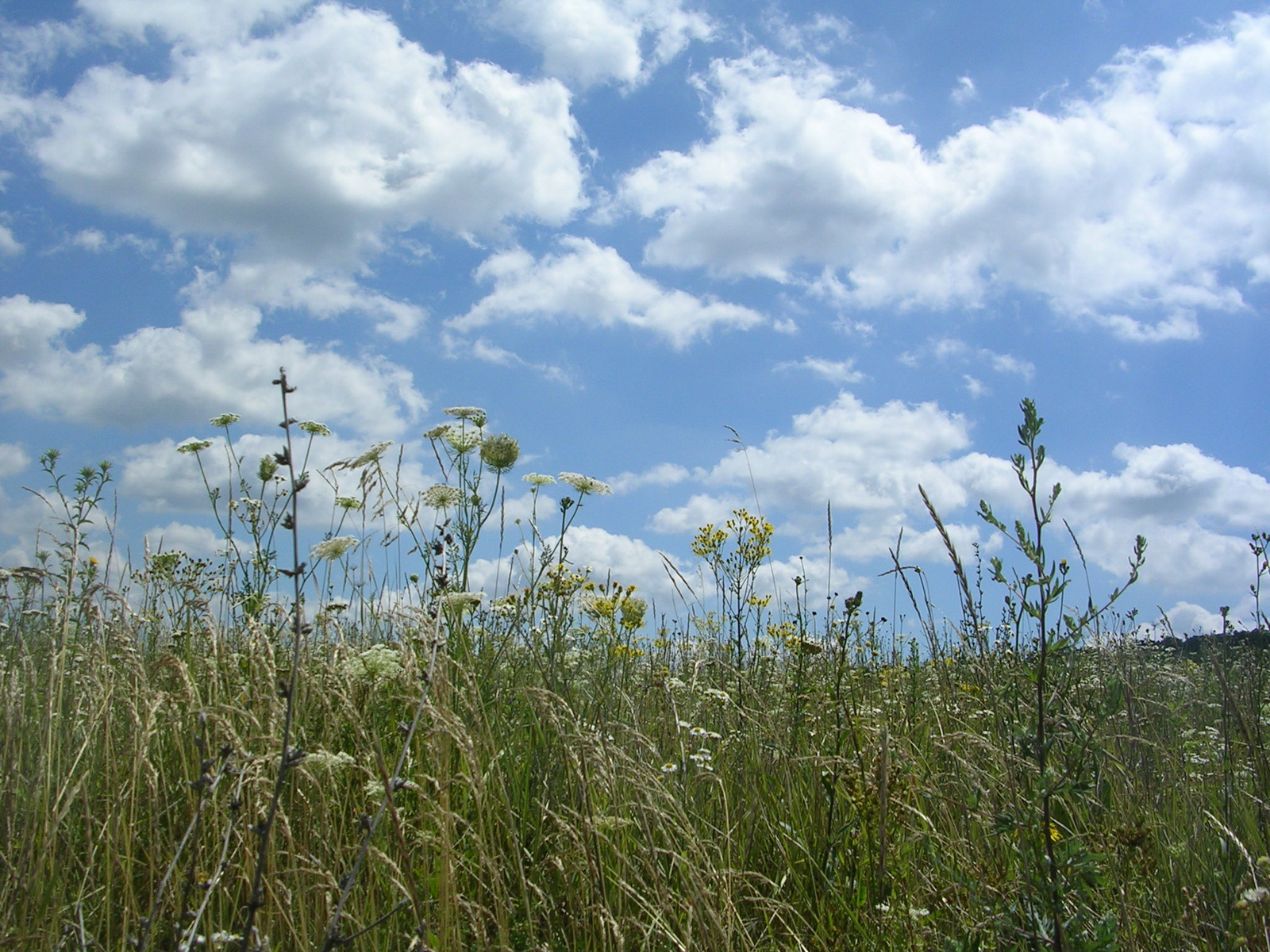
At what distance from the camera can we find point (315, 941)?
2.08m

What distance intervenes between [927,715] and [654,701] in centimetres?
142

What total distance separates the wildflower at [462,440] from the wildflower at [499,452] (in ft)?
0.19

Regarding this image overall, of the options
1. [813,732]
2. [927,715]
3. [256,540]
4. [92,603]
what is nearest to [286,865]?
[92,603]

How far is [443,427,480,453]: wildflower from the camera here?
435cm

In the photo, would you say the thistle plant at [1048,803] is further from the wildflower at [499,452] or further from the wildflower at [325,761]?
the wildflower at [499,452]

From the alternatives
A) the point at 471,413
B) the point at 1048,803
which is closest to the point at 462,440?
the point at 471,413

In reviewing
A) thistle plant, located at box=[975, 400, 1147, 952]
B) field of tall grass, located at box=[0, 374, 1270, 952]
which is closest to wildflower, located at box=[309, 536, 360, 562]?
field of tall grass, located at box=[0, 374, 1270, 952]

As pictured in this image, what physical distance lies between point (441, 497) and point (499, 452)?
39 centimetres

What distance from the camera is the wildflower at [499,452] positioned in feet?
14.2

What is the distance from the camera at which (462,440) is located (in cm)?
435

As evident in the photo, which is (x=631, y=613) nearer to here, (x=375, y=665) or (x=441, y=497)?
(x=441, y=497)

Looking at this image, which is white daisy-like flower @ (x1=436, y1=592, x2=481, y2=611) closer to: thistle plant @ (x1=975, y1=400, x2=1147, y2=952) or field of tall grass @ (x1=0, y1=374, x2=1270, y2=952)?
field of tall grass @ (x1=0, y1=374, x2=1270, y2=952)

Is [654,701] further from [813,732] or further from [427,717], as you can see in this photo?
[427,717]

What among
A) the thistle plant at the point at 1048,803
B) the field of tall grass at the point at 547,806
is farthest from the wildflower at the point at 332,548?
the thistle plant at the point at 1048,803
